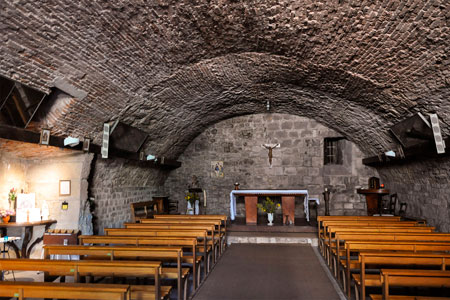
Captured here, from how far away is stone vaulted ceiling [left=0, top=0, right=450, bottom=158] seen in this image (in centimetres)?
455

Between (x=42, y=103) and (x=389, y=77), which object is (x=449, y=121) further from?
(x=42, y=103)

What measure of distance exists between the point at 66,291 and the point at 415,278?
3420mm

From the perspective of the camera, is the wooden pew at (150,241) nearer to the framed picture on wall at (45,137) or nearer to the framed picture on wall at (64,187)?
the framed picture on wall at (45,137)

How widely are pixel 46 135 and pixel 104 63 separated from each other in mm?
1700

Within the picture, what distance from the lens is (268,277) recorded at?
19.5ft

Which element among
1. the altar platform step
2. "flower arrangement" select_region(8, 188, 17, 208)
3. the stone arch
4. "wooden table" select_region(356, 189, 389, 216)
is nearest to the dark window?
the stone arch

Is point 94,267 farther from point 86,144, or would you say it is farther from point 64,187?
point 64,187

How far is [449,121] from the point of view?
624 cm

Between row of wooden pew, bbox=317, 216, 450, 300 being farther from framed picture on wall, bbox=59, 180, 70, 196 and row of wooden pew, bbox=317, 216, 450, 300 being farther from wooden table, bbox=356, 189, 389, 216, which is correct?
framed picture on wall, bbox=59, 180, 70, 196

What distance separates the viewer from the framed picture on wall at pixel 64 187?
297 inches

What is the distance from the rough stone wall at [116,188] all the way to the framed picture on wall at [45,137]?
1.98 m

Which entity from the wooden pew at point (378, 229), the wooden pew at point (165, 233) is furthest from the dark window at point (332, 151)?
the wooden pew at point (165, 233)

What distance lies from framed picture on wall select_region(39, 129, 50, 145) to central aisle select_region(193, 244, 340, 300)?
12.3ft

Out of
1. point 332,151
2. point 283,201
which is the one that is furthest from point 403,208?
point 332,151
